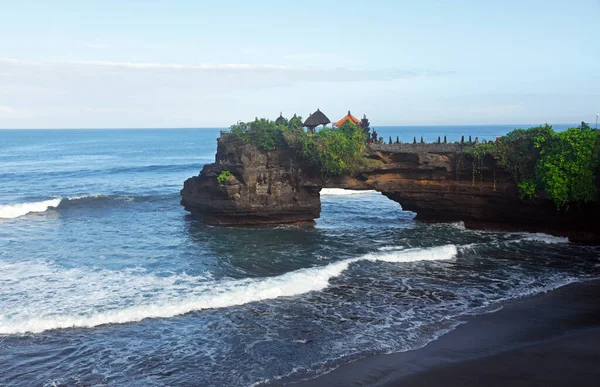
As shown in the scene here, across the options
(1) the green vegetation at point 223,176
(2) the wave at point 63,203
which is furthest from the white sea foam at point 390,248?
(2) the wave at point 63,203

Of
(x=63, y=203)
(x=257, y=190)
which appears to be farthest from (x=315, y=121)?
(x=63, y=203)

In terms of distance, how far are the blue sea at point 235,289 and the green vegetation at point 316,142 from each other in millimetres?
3614

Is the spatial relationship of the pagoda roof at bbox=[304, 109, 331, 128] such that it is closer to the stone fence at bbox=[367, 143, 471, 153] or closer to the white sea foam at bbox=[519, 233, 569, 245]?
the stone fence at bbox=[367, 143, 471, 153]

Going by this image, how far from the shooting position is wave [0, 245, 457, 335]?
48.8 feet

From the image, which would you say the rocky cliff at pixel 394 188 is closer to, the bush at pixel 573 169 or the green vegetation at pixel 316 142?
the green vegetation at pixel 316 142

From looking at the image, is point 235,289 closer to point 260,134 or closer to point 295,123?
point 260,134

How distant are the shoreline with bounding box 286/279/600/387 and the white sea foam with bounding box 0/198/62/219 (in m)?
26.0

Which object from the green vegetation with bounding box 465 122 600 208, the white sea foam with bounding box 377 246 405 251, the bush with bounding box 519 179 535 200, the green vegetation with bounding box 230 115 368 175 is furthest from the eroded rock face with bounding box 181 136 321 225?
the bush with bounding box 519 179 535 200

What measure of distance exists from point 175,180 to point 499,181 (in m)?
31.6

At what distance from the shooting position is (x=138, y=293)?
17.1m

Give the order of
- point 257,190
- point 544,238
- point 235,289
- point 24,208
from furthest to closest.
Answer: point 24,208, point 257,190, point 544,238, point 235,289

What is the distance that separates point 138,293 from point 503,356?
11.4m

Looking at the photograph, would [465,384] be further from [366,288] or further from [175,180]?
[175,180]

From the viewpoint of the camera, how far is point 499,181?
972 inches
